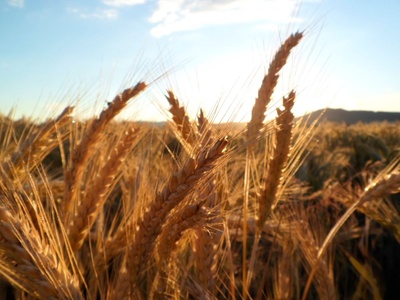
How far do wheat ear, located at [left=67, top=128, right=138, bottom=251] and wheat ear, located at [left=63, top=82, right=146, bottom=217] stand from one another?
0.29 feet

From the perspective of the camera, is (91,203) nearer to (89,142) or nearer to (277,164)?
(89,142)

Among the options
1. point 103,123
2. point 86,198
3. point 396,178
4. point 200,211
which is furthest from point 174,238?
point 396,178

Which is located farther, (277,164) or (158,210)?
(277,164)

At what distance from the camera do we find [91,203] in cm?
156

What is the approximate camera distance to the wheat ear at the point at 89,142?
164cm

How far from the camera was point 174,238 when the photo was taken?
1.27 m

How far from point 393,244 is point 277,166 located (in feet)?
7.88

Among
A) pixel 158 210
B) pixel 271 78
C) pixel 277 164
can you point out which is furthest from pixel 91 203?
pixel 271 78

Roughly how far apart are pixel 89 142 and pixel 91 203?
233 millimetres

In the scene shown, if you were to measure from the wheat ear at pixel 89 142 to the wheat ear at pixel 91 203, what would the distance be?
90mm

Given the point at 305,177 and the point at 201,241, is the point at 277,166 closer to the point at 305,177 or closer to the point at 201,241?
the point at 201,241

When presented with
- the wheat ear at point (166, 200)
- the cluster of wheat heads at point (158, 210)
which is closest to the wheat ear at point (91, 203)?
the cluster of wheat heads at point (158, 210)

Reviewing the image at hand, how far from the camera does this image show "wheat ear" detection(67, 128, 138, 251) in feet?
5.14

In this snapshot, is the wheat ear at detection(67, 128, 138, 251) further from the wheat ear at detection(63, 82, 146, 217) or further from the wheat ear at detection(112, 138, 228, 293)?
the wheat ear at detection(112, 138, 228, 293)
